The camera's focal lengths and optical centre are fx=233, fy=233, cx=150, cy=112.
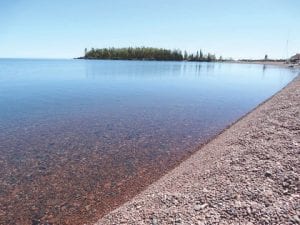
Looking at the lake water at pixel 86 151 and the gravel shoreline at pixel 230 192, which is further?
the lake water at pixel 86 151

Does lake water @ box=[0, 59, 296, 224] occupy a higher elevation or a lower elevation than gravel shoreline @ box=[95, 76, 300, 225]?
lower

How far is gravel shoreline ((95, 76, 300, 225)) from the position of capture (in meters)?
5.18

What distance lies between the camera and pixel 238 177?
6.78 metres

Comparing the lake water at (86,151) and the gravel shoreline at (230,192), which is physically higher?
the gravel shoreline at (230,192)

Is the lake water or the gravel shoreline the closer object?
the gravel shoreline

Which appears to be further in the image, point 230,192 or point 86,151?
point 86,151

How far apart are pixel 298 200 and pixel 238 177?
1613mm

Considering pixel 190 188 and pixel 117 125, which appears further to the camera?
pixel 117 125

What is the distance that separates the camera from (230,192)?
6035 millimetres

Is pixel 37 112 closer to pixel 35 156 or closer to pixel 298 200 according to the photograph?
pixel 35 156

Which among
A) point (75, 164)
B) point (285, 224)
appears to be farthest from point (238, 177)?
point (75, 164)

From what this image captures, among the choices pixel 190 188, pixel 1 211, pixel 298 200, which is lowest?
pixel 1 211

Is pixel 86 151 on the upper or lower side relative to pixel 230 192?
lower

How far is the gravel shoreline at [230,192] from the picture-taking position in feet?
17.0
